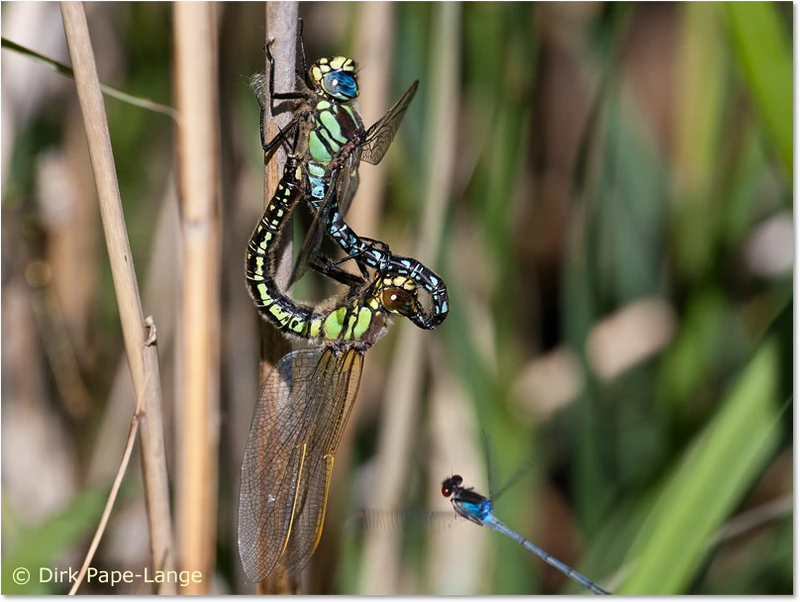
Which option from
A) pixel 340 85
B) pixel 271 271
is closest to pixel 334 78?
pixel 340 85

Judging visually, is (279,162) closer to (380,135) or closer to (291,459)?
(380,135)

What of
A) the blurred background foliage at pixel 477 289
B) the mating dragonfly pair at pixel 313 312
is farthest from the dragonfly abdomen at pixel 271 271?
the blurred background foliage at pixel 477 289

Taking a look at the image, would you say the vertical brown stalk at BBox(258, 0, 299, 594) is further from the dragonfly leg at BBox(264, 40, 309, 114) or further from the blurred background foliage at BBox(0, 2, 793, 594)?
the blurred background foliage at BBox(0, 2, 793, 594)

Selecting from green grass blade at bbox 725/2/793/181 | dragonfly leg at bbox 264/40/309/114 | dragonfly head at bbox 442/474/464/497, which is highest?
dragonfly leg at bbox 264/40/309/114

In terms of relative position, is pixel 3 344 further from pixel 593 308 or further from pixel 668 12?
pixel 668 12

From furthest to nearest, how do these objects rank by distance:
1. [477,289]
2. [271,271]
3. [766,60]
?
[477,289] → [271,271] → [766,60]

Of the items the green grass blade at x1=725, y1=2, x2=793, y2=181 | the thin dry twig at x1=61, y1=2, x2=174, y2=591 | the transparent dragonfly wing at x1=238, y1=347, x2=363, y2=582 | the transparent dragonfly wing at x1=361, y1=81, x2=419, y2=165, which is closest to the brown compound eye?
the transparent dragonfly wing at x1=238, y1=347, x2=363, y2=582
